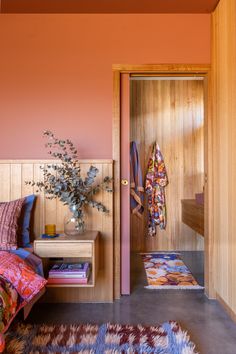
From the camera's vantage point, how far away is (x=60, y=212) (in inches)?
99.5

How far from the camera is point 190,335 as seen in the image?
1.95 meters

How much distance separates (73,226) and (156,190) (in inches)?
80.8

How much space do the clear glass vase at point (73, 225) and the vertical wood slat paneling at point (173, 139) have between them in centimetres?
193

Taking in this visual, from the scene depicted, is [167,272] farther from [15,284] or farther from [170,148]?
[15,284]

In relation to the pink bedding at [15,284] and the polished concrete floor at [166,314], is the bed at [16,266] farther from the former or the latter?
the polished concrete floor at [166,314]

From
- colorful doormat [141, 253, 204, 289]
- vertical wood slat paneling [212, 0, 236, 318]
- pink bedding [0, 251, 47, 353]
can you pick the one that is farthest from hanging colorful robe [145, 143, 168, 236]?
pink bedding [0, 251, 47, 353]

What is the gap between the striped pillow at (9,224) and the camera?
209 cm

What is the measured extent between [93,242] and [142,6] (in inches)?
81.3

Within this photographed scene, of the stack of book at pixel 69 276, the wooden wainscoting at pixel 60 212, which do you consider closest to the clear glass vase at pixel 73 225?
the wooden wainscoting at pixel 60 212

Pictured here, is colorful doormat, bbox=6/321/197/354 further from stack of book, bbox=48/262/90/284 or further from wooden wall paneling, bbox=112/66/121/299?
wooden wall paneling, bbox=112/66/121/299

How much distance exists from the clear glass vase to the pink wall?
625 millimetres

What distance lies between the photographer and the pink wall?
2607mm

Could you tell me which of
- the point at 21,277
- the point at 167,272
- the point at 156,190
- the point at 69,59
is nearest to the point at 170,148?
the point at 156,190

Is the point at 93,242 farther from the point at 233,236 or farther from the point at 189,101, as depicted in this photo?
the point at 189,101
